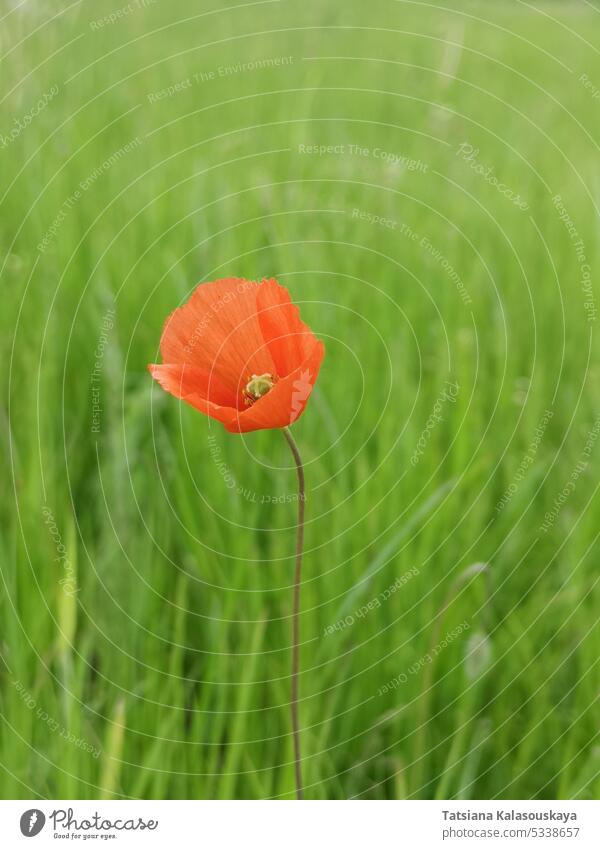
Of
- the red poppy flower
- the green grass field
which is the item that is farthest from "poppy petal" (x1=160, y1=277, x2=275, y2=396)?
the green grass field

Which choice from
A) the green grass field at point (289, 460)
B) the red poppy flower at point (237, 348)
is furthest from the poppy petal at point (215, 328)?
the green grass field at point (289, 460)

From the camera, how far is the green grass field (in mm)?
711

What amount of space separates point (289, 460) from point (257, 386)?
439mm

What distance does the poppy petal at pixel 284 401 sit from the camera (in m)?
0.40

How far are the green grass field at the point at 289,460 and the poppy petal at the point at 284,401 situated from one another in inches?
12.5

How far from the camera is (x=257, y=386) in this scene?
48 centimetres

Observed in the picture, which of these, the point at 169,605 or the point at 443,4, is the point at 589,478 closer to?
the point at 169,605

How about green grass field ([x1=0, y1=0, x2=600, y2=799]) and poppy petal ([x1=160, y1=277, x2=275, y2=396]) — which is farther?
green grass field ([x1=0, y1=0, x2=600, y2=799])
